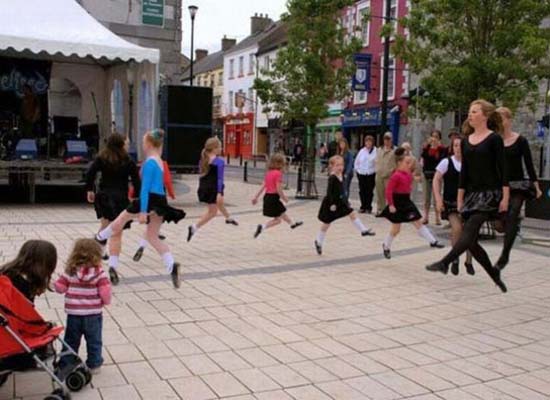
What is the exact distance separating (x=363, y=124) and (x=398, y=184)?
31.1m

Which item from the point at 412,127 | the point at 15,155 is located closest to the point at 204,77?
the point at 412,127

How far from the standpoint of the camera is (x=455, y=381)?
4.45 meters

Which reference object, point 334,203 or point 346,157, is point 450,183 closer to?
point 334,203

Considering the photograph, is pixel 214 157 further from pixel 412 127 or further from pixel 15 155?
pixel 412 127

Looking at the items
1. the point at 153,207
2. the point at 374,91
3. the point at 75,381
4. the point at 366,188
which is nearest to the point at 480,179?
the point at 153,207

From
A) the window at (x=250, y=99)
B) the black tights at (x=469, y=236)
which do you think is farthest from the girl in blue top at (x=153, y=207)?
the window at (x=250, y=99)

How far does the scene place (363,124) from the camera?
130 feet

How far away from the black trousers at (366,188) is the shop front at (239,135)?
44221 mm

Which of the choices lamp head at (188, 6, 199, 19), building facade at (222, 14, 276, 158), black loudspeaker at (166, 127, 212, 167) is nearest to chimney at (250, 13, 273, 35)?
building facade at (222, 14, 276, 158)

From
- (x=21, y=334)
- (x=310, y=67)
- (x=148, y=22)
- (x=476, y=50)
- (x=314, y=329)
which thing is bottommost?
(x=314, y=329)

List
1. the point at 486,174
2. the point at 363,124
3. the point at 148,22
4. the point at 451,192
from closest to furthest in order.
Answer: the point at 486,174 < the point at 451,192 < the point at 148,22 < the point at 363,124

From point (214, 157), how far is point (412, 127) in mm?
25363

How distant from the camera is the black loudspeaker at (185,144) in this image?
1619 cm

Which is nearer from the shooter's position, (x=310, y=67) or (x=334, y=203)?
(x=334, y=203)
